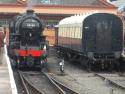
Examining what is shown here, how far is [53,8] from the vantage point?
5662cm

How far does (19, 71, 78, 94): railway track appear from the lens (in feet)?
59.8

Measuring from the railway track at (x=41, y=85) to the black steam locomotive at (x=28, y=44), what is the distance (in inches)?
41.5

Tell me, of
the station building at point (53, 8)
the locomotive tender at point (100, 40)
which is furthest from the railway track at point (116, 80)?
the station building at point (53, 8)

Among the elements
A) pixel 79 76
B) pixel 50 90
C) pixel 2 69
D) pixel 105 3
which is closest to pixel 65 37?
pixel 79 76

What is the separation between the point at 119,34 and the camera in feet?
90.8

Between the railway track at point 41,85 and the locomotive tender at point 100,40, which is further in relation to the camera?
the locomotive tender at point 100,40

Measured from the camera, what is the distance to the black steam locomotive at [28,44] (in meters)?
26.4

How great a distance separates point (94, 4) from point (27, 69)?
32.3 metres

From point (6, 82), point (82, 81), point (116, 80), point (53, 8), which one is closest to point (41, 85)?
point (82, 81)

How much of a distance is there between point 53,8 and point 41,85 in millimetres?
36244

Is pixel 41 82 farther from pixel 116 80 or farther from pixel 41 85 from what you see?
pixel 116 80

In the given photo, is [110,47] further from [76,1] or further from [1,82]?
[76,1]

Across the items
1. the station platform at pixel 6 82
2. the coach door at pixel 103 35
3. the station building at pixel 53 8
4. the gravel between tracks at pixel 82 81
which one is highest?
the station building at pixel 53 8

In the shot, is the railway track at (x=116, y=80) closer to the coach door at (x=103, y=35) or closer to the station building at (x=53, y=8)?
the coach door at (x=103, y=35)
